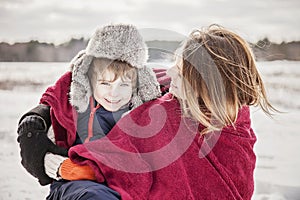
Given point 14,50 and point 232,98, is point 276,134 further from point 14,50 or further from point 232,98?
point 14,50

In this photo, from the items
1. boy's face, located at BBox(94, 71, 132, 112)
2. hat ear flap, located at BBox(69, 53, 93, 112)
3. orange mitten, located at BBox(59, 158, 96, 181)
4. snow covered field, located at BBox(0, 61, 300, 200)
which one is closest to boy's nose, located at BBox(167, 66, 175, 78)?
boy's face, located at BBox(94, 71, 132, 112)

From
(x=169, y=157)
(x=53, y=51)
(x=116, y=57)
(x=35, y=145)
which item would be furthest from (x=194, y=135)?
(x=53, y=51)

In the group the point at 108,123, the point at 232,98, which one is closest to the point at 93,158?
the point at 108,123

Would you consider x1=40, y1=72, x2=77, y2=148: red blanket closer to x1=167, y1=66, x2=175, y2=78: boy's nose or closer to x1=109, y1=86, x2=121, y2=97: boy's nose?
x1=109, y1=86, x2=121, y2=97: boy's nose

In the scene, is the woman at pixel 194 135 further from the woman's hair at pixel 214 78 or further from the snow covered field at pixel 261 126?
the snow covered field at pixel 261 126

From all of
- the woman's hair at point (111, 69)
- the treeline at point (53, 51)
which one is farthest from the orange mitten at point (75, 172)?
the treeline at point (53, 51)

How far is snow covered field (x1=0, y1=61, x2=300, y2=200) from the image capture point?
2.21m

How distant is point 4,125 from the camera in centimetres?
236

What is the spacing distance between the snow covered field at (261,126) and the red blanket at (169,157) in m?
0.78

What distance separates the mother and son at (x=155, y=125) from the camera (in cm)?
140

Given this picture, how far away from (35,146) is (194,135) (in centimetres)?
44

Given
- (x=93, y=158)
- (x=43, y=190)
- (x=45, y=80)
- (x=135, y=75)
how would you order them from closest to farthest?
(x=93, y=158)
(x=135, y=75)
(x=43, y=190)
(x=45, y=80)

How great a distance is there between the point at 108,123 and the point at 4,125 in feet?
3.26

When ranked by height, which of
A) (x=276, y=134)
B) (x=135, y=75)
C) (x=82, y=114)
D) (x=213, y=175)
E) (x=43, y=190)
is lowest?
(x=43, y=190)
